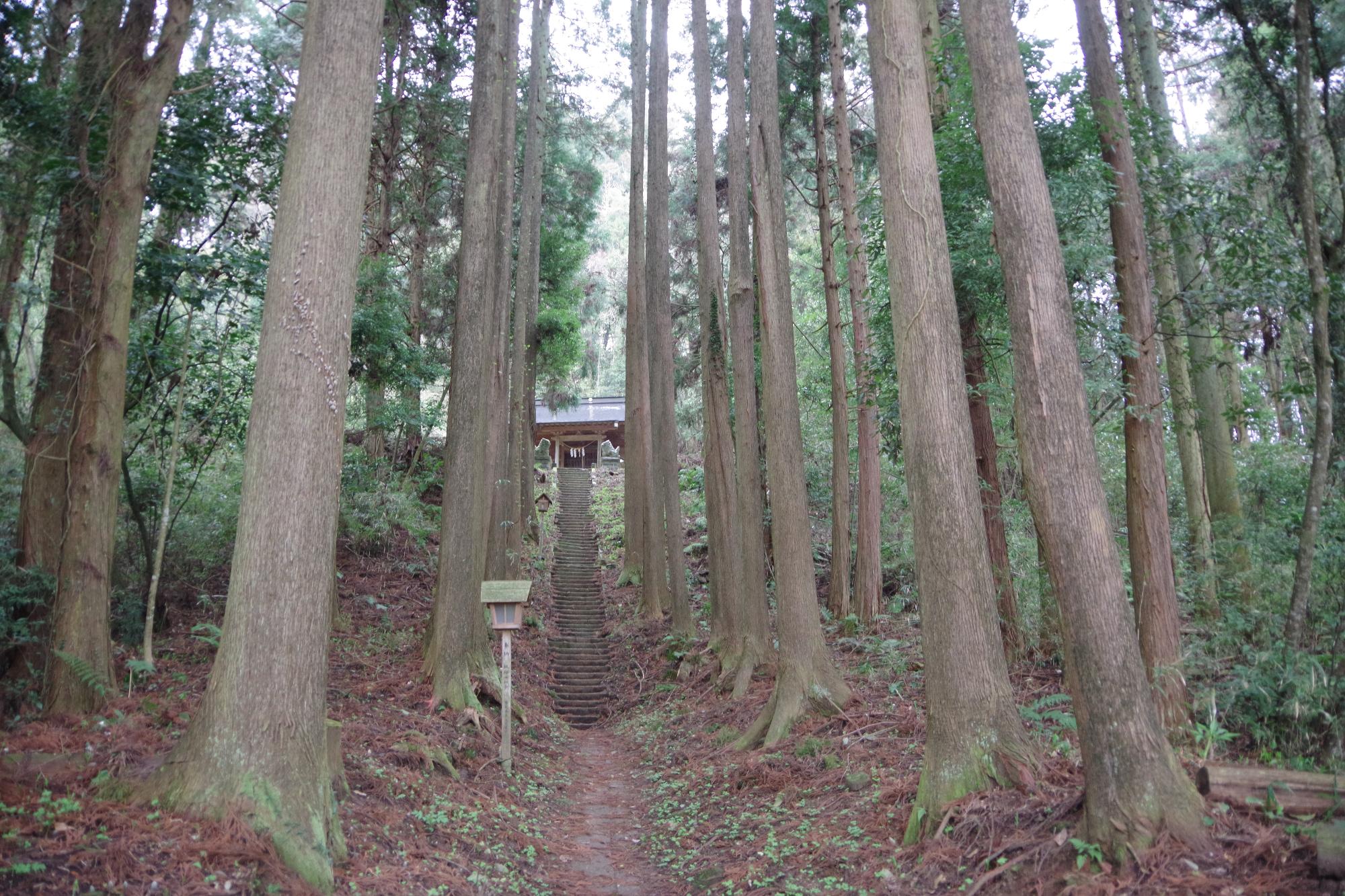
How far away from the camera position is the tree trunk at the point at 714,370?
45.6ft

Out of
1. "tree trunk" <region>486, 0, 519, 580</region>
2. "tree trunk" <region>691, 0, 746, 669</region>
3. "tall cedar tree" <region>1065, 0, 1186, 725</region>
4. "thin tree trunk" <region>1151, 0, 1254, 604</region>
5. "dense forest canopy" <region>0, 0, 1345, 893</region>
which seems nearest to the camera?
"dense forest canopy" <region>0, 0, 1345, 893</region>

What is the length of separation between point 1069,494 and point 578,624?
1619 centimetres

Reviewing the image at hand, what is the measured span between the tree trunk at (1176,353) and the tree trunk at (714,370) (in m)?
6.14

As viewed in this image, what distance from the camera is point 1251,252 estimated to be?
8.27m

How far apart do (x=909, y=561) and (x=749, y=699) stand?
6.19 meters

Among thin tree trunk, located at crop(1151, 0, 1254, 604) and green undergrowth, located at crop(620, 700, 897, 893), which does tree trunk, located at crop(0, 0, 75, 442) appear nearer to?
green undergrowth, located at crop(620, 700, 897, 893)

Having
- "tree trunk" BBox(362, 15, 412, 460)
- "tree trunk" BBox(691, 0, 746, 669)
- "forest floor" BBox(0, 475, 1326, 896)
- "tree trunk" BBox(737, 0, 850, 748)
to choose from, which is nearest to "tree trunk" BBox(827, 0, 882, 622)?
"forest floor" BBox(0, 475, 1326, 896)

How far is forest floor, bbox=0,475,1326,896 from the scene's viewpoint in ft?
14.2

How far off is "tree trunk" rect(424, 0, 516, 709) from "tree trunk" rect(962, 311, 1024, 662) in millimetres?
5955

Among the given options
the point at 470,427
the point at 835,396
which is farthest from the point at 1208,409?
the point at 470,427

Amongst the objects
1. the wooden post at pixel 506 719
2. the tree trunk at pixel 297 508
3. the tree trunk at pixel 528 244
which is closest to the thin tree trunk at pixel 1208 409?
the wooden post at pixel 506 719

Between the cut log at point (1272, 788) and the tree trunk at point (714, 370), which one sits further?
the tree trunk at point (714, 370)

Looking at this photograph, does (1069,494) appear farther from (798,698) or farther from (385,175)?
(385,175)

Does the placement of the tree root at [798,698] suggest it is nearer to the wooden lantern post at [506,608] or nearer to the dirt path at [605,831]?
the dirt path at [605,831]
